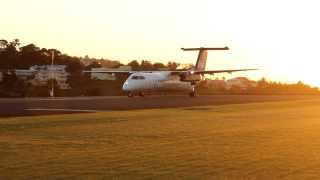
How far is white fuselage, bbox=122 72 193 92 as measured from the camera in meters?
61.2

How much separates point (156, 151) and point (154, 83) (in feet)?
162

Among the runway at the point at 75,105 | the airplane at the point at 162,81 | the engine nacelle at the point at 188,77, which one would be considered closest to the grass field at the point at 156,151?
the runway at the point at 75,105

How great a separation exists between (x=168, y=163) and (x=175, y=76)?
5404 centimetres

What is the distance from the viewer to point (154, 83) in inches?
2480

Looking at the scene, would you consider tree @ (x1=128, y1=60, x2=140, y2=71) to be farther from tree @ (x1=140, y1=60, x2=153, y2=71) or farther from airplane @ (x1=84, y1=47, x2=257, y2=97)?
airplane @ (x1=84, y1=47, x2=257, y2=97)

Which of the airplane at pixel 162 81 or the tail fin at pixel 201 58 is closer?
the airplane at pixel 162 81

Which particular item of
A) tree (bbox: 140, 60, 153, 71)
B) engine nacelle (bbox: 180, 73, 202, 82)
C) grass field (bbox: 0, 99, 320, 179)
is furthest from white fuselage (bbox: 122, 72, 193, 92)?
tree (bbox: 140, 60, 153, 71)

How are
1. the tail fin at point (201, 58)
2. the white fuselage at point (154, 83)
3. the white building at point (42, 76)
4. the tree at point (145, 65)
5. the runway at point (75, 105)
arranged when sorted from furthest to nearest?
the tree at point (145, 65), the white building at point (42, 76), the tail fin at point (201, 58), the white fuselage at point (154, 83), the runway at point (75, 105)

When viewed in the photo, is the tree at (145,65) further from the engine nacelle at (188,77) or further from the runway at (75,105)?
the runway at (75,105)

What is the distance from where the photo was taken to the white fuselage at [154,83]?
61.2m

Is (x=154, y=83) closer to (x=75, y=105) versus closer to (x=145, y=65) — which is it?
(x=75, y=105)

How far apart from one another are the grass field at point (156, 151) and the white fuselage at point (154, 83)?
39.8 meters

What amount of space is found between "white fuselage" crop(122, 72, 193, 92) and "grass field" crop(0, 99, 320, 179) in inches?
1568

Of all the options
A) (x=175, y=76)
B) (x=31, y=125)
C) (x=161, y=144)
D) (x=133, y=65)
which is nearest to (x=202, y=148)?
(x=161, y=144)
